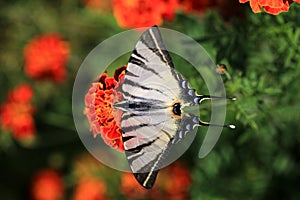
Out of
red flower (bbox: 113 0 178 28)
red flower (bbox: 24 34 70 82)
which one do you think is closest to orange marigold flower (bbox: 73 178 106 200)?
red flower (bbox: 24 34 70 82)

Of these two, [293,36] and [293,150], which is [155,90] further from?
[293,150]

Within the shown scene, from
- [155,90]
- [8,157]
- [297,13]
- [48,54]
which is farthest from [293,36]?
[8,157]

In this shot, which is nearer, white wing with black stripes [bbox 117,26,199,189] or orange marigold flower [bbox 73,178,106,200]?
white wing with black stripes [bbox 117,26,199,189]

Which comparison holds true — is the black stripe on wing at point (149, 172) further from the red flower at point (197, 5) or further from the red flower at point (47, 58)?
the red flower at point (47, 58)

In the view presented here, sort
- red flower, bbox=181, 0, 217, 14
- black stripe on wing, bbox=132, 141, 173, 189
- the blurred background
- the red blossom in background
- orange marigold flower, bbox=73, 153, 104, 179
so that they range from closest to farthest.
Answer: black stripe on wing, bbox=132, 141, 173, 189, the blurred background, red flower, bbox=181, 0, 217, 14, the red blossom in background, orange marigold flower, bbox=73, 153, 104, 179

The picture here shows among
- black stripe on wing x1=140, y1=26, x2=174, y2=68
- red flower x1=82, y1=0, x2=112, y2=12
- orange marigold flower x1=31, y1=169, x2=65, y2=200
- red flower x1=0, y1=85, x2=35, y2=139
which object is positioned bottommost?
orange marigold flower x1=31, y1=169, x2=65, y2=200

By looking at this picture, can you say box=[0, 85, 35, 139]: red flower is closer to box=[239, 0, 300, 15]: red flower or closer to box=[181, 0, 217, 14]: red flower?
box=[181, 0, 217, 14]: red flower

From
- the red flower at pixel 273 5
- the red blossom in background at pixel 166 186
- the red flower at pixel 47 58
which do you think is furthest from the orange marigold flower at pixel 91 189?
the red flower at pixel 273 5

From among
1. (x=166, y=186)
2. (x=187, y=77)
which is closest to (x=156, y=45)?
(x=187, y=77)
